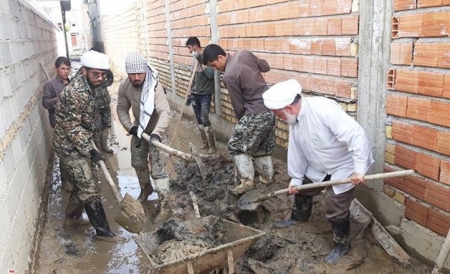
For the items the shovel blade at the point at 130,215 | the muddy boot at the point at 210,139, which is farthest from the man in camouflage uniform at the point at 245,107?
the muddy boot at the point at 210,139

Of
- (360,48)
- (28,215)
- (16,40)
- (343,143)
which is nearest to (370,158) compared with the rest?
(343,143)

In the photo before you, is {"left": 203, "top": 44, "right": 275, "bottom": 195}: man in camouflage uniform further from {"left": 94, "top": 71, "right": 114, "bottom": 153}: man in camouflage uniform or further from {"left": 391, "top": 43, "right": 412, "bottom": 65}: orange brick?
{"left": 94, "top": 71, "right": 114, "bottom": 153}: man in camouflage uniform

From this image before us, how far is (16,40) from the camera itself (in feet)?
16.3

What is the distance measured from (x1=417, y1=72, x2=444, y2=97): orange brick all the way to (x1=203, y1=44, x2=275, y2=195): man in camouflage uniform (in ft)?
6.23

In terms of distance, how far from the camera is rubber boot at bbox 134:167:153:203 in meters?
5.23

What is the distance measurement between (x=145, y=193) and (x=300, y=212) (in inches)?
89.0

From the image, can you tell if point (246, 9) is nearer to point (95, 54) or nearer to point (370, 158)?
point (95, 54)

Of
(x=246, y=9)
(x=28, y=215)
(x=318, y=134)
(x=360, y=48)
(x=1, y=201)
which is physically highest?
(x=246, y=9)

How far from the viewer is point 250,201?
4242 mm

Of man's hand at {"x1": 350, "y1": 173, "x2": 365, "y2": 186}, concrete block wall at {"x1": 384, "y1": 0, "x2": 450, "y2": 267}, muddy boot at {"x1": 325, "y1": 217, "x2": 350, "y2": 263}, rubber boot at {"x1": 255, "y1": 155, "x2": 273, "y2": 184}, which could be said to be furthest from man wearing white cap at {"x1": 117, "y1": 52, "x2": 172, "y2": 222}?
concrete block wall at {"x1": 384, "y1": 0, "x2": 450, "y2": 267}

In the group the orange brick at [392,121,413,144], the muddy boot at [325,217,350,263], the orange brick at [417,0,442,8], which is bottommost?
the muddy boot at [325,217,350,263]

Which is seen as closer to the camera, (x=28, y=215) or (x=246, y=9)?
(x=28, y=215)

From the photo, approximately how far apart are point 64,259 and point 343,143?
9.73 feet

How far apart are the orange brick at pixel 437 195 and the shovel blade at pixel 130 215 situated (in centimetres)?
279
